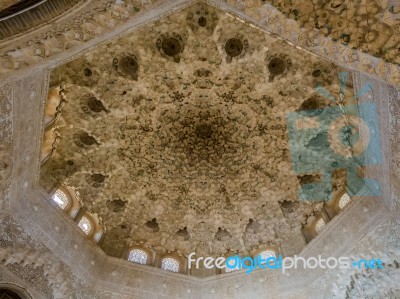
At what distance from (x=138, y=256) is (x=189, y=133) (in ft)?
13.0

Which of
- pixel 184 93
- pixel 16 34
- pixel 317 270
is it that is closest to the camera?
pixel 16 34

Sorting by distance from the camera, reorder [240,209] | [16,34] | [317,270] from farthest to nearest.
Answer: [240,209] → [317,270] → [16,34]

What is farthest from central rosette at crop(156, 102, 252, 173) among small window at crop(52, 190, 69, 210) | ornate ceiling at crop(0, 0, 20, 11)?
ornate ceiling at crop(0, 0, 20, 11)

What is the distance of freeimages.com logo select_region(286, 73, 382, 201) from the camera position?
8484 millimetres

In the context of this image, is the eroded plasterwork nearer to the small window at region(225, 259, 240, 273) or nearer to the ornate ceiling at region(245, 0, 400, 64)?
the ornate ceiling at region(245, 0, 400, 64)

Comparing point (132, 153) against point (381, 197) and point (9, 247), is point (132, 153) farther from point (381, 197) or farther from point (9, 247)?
point (381, 197)

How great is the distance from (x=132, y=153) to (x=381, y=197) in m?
6.57

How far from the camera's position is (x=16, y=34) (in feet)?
17.5

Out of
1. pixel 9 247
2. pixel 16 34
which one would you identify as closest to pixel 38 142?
pixel 9 247

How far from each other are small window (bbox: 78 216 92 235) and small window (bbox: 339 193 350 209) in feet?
22.8

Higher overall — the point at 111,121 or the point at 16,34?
the point at 111,121

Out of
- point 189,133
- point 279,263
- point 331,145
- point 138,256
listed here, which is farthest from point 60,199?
point 331,145

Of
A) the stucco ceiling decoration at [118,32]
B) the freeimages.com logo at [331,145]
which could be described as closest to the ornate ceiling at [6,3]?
the stucco ceiling decoration at [118,32]

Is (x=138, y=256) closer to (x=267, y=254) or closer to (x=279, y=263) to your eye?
(x=267, y=254)
